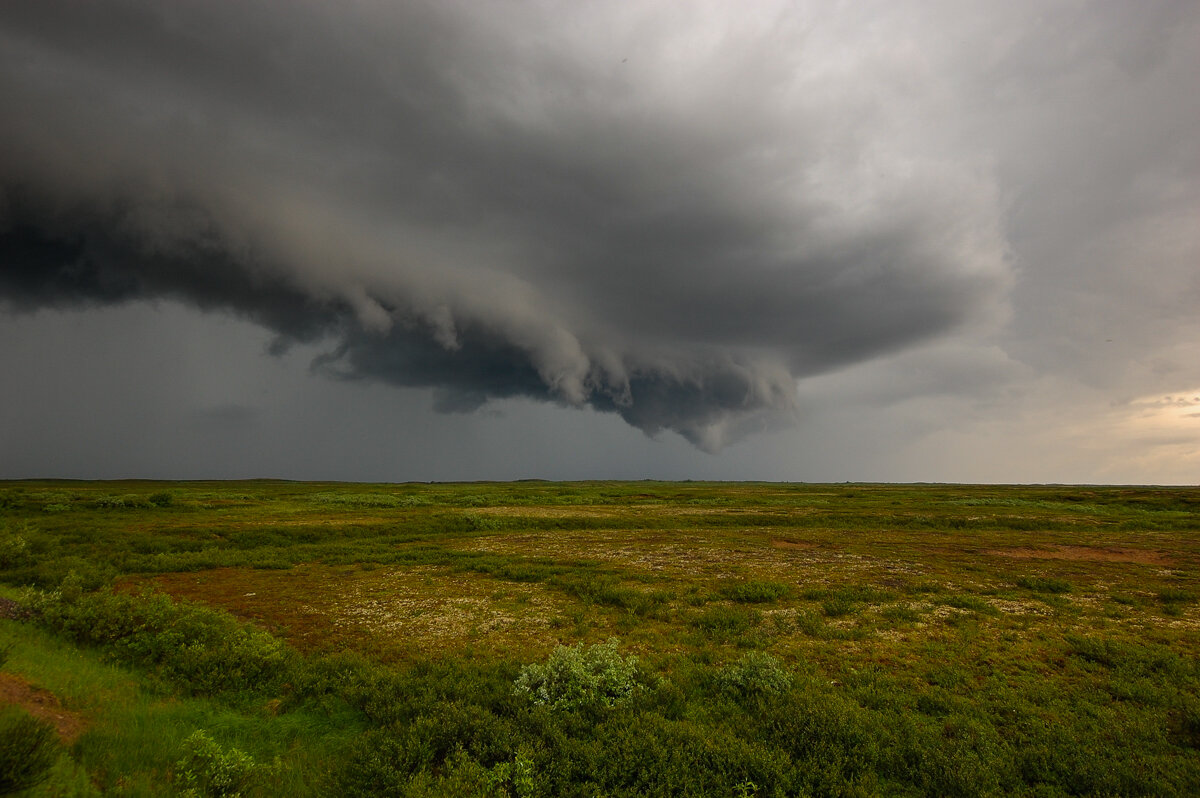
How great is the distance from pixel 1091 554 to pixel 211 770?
52258 millimetres

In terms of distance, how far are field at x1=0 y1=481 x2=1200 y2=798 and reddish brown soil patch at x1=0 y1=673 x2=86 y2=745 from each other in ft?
0.22

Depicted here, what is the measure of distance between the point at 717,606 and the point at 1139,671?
41.8ft

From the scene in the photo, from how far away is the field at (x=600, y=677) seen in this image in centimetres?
894

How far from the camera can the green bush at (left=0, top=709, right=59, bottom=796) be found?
6324 mm

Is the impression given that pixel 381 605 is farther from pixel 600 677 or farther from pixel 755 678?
pixel 755 678

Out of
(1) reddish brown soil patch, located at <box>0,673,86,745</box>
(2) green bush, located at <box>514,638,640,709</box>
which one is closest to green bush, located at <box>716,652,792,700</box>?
(2) green bush, located at <box>514,638,640,709</box>

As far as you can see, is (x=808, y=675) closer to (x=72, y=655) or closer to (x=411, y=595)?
(x=411, y=595)

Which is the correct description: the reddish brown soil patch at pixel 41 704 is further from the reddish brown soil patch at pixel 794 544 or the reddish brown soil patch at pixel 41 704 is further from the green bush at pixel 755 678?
the reddish brown soil patch at pixel 794 544

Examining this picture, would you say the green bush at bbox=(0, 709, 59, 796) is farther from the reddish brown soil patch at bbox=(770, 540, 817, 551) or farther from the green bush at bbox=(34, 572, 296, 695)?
the reddish brown soil patch at bbox=(770, 540, 817, 551)

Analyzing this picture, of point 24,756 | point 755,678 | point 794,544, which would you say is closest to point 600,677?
point 755,678

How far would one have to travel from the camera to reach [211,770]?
8281 millimetres

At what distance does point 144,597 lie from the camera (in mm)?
17281

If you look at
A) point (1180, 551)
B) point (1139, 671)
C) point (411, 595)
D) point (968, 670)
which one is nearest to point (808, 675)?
point (968, 670)

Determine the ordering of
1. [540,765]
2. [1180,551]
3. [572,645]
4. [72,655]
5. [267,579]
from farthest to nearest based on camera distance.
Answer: [1180,551] → [267,579] → [572,645] → [72,655] → [540,765]
